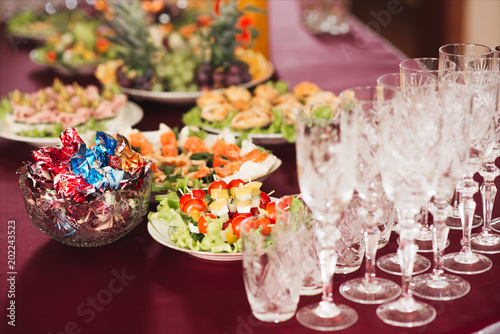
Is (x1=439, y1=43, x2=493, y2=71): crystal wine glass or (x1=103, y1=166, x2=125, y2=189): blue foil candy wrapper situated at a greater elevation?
(x1=439, y1=43, x2=493, y2=71): crystal wine glass

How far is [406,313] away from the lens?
1.25 meters

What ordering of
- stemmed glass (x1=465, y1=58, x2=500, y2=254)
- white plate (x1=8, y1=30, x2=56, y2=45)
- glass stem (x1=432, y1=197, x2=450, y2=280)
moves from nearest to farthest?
glass stem (x1=432, y1=197, x2=450, y2=280), stemmed glass (x1=465, y1=58, x2=500, y2=254), white plate (x1=8, y1=30, x2=56, y2=45)

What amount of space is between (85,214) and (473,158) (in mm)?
810

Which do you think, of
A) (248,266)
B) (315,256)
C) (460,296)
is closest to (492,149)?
(460,296)

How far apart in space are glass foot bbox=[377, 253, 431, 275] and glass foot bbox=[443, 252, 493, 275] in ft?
0.13

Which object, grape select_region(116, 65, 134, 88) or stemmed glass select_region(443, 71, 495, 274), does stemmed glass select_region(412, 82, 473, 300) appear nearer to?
stemmed glass select_region(443, 71, 495, 274)

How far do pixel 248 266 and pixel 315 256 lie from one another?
0.54 feet

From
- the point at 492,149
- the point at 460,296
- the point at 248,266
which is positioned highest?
the point at 492,149

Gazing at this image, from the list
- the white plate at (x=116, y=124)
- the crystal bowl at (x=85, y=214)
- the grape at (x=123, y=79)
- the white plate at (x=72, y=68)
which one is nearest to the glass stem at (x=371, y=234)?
the crystal bowl at (x=85, y=214)

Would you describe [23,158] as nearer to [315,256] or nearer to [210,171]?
[210,171]

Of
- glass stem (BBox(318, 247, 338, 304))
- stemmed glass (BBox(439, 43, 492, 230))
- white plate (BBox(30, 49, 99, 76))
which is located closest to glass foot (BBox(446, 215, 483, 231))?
stemmed glass (BBox(439, 43, 492, 230))

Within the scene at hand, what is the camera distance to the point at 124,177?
5.11ft

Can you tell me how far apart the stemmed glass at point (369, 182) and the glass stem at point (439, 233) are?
0.09m

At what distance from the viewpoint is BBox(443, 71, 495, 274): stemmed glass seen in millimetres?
1351
